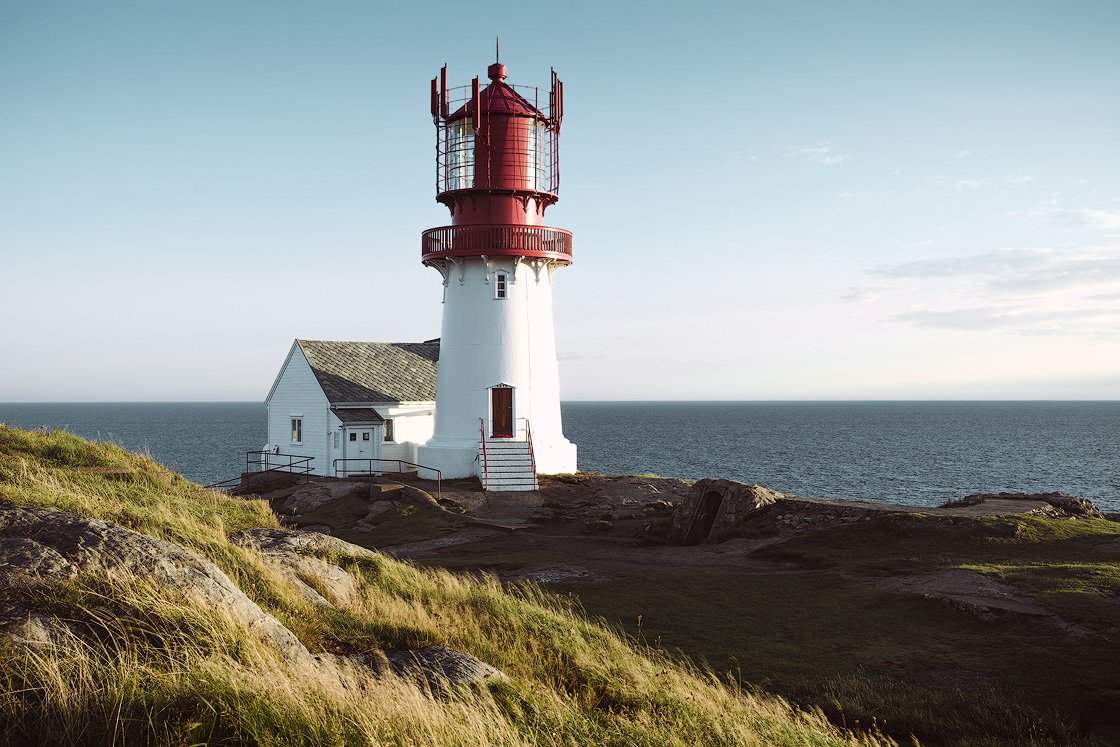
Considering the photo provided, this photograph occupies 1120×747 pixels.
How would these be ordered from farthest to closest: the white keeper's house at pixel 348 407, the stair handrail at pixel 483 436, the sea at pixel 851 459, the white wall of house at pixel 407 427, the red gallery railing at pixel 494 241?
1. the sea at pixel 851 459
2. the white wall of house at pixel 407 427
3. the white keeper's house at pixel 348 407
4. the red gallery railing at pixel 494 241
5. the stair handrail at pixel 483 436

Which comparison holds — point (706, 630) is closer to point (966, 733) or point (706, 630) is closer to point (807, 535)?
point (966, 733)

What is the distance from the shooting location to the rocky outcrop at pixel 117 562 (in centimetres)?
712

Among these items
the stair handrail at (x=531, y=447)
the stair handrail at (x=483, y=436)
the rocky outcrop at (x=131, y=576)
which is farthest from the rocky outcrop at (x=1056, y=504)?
the rocky outcrop at (x=131, y=576)

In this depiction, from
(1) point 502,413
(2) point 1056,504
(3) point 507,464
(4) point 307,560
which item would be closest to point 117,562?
(4) point 307,560

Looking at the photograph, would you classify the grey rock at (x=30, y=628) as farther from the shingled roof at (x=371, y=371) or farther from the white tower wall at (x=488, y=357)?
the shingled roof at (x=371, y=371)

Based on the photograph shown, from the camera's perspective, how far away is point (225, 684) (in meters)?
5.79

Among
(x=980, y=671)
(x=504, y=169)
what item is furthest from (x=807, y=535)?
(x=504, y=169)

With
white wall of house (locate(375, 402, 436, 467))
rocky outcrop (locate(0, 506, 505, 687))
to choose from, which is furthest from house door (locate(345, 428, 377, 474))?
rocky outcrop (locate(0, 506, 505, 687))

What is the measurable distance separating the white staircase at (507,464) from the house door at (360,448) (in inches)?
218

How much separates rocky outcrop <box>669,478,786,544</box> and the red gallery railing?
45.5 feet

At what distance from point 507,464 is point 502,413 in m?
2.29

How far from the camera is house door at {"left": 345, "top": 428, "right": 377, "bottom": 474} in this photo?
3567cm

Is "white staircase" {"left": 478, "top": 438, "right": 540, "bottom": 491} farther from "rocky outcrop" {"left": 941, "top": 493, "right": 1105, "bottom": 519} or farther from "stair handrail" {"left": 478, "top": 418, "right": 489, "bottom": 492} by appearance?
"rocky outcrop" {"left": 941, "top": 493, "right": 1105, "bottom": 519}

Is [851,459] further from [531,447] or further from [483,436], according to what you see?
[483,436]
